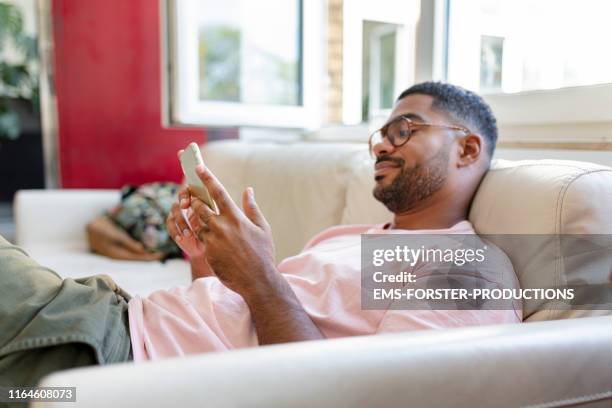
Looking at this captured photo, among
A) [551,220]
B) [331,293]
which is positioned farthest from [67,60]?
[551,220]

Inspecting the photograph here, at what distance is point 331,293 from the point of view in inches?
41.7

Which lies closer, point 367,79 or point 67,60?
point 367,79

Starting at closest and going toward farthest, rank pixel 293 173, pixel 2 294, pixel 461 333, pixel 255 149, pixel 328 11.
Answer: pixel 461 333, pixel 2 294, pixel 293 173, pixel 255 149, pixel 328 11

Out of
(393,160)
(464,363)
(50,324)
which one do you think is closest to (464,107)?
(393,160)

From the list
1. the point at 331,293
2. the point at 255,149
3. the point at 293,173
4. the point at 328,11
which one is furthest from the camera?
the point at 328,11

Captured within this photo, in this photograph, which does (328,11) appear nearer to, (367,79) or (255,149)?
(367,79)

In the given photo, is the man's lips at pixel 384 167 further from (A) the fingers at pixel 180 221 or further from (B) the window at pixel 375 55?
(B) the window at pixel 375 55

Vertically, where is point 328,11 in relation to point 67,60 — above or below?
above

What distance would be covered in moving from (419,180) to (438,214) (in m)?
0.09

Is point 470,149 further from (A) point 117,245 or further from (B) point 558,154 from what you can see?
(A) point 117,245

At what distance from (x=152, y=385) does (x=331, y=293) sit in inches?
22.3

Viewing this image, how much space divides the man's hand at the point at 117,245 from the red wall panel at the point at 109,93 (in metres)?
0.75

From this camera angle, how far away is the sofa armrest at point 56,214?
8.08ft

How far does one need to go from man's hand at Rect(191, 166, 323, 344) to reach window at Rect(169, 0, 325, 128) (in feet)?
5.79
